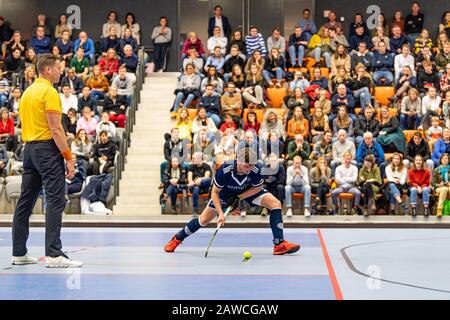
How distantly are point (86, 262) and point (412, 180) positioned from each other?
32.9 ft

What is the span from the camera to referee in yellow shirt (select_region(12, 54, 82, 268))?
36.0 ft

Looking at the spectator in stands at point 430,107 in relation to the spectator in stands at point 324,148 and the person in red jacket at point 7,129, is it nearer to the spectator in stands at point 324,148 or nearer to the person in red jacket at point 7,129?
the spectator in stands at point 324,148

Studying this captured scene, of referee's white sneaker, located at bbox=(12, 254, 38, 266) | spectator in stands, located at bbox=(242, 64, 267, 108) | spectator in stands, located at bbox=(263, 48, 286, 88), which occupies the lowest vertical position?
referee's white sneaker, located at bbox=(12, 254, 38, 266)

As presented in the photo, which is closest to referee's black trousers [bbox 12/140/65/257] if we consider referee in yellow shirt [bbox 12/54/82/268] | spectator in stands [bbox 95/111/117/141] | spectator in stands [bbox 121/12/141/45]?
referee in yellow shirt [bbox 12/54/82/268]

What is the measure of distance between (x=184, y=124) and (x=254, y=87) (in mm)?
2285

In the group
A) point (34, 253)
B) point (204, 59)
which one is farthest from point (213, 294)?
point (204, 59)

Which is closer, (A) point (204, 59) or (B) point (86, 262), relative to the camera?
(B) point (86, 262)

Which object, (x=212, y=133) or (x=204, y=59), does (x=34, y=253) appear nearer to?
(x=212, y=133)

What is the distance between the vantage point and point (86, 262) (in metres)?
12.1

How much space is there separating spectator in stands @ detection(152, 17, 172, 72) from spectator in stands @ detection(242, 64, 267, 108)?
5379 millimetres

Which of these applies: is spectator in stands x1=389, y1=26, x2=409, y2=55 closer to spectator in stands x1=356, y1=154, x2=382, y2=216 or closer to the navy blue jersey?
spectator in stands x1=356, y1=154, x2=382, y2=216

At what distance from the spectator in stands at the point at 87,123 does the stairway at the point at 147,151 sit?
1.24 m

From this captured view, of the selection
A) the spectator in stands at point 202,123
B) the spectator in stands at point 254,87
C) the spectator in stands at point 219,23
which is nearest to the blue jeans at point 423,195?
the spectator in stands at point 202,123

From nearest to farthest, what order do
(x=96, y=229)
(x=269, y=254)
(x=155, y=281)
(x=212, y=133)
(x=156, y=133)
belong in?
(x=155, y=281) < (x=269, y=254) < (x=96, y=229) < (x=212, y=133) < (x=156, y=133)
